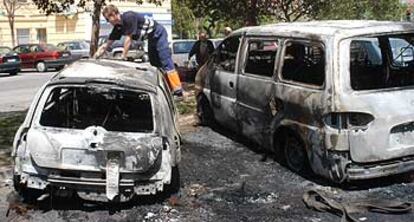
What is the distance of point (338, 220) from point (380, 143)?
3.49 ft

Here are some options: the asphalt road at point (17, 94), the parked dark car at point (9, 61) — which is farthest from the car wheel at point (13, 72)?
the asphalt road at point (17, 94)

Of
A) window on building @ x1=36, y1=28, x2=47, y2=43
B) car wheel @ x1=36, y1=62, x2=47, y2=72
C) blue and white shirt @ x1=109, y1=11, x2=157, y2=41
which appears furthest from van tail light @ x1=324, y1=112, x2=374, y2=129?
window on building @ x1=36, y1=28, x2=47, y2=43

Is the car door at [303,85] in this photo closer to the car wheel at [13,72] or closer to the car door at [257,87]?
the car door at [257,87]

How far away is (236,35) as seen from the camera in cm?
885

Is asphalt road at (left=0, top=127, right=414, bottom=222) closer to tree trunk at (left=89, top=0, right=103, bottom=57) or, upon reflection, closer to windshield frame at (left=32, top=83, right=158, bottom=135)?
windshield frame at (left=32, top=83, right=158, bottom=135)

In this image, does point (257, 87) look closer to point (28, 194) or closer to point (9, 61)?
point (28, 194)

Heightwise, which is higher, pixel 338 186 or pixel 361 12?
pixel 361 12

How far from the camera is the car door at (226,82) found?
858cm

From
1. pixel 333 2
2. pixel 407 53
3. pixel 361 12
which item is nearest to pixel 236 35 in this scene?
pixel 407 53

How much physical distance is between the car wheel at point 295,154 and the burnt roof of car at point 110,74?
5.51 feet

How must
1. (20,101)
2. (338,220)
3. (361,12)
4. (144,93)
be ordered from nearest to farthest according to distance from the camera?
(338,220), (144,93), (20,101), (361,12)

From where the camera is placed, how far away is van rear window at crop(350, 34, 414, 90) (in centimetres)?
652

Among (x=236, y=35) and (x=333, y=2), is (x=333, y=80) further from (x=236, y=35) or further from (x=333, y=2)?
(x=333, y=2)

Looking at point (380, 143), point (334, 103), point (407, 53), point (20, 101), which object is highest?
point (407, 53)
